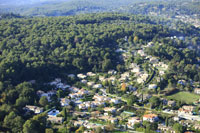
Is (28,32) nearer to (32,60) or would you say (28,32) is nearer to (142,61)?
(32,60)

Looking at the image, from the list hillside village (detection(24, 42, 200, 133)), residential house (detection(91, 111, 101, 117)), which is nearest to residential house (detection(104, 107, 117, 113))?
hillside village (detection(24, 42, 200, 133))

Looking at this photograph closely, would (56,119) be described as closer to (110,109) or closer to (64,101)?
(64,101)

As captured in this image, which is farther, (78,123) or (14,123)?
(78,123)

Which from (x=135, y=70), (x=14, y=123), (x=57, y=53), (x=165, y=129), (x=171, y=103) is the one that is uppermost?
(x=57, y=53)

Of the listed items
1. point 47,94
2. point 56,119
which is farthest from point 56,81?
point 56,119

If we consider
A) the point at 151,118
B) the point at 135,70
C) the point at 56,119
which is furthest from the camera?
the point at 135,70

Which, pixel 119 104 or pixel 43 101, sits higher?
pixel 43 101

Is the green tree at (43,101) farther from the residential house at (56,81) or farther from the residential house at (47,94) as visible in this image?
the residential house at (56,81)

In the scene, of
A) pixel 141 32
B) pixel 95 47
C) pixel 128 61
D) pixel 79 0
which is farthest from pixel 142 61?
pixel 79 0
